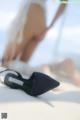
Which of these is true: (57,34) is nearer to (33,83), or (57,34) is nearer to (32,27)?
(32,27)

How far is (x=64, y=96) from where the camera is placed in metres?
1.08

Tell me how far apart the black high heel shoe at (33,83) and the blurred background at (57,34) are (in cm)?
28

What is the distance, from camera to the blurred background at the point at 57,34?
1.32 meters

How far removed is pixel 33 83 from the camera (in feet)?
3.38

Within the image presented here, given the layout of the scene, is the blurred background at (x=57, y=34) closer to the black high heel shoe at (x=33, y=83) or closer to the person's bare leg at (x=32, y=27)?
the person's bare leg at (x=32, y=27)

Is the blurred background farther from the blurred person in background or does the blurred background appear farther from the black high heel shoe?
the black high heel shoe

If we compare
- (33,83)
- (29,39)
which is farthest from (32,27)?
(33,83)

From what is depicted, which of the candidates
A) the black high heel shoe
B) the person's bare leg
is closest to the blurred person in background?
the person's bare leg

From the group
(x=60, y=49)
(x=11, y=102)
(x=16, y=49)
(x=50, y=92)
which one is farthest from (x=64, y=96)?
(x=16, y=49)

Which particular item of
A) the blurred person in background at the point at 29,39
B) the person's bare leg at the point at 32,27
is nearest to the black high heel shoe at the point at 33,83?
the blurred person in background at the point at 29,39

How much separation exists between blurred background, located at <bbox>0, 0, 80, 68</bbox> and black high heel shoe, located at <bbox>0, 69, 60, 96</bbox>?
28 centimetres

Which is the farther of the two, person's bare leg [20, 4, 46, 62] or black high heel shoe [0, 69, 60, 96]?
person's bare leg [20, 4, 46, 62]

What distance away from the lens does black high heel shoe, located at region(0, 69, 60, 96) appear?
1.02 m

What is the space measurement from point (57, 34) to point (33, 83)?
398mm
